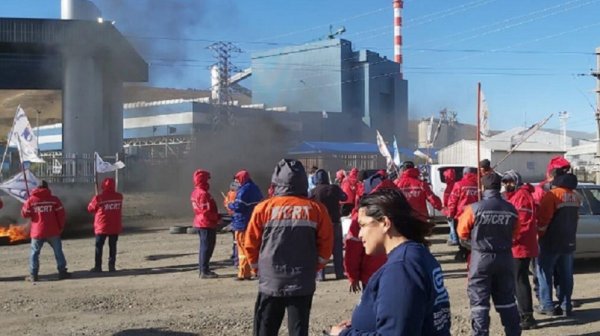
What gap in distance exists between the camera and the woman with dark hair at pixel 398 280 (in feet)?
7.30

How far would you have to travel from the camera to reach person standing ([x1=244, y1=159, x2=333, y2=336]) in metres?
4.84

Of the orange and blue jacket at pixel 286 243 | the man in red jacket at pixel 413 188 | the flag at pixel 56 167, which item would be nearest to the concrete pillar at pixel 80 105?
the flag at pixel 56 167

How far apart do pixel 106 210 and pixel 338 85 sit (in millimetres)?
51056

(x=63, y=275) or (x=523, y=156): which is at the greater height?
(x=523, y=156)

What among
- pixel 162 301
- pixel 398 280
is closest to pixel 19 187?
pixel 162 301

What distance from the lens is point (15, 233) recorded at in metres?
15.5

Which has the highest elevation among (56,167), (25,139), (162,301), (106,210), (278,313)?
(25,139)

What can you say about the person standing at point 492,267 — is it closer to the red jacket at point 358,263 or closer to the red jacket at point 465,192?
the red jacket at point 358,263

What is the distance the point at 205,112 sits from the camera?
51656 mm

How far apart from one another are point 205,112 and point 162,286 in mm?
42748

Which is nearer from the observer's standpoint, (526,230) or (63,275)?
(526,230)

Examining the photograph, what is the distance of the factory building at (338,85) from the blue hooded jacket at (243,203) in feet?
156

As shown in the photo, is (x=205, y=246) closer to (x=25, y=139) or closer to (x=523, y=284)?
(x=25, y=139)

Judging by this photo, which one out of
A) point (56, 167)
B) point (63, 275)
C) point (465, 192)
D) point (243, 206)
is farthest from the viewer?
point (56, 167)
